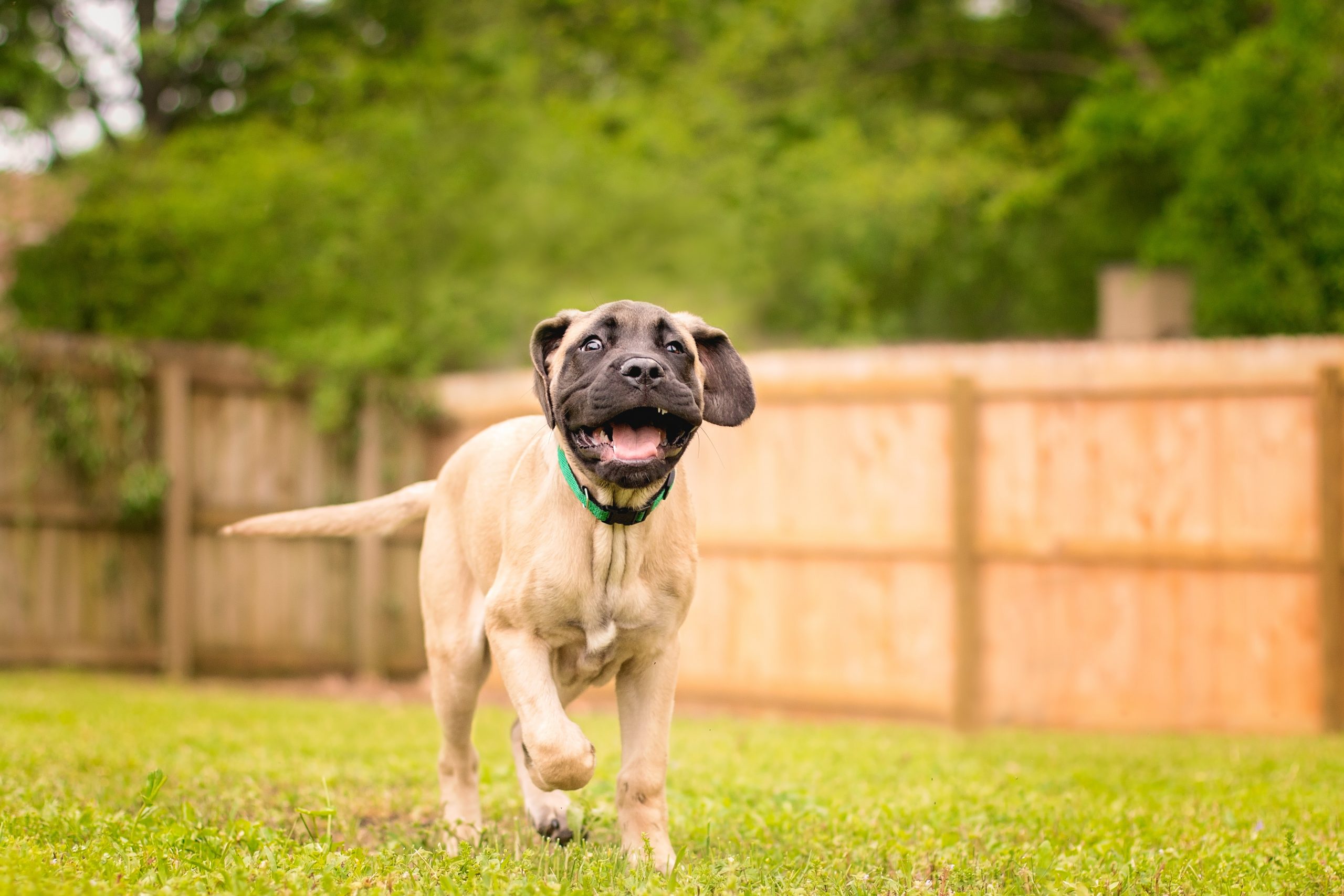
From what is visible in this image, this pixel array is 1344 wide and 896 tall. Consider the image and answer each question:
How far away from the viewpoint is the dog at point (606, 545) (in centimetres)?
397

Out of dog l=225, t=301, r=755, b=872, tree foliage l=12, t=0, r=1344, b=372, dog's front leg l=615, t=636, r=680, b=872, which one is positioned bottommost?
dog's front leg l=615, t=636, r=680, b=872

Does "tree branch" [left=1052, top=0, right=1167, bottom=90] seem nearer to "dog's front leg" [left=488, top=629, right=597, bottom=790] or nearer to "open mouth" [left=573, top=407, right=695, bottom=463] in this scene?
"open mouth" [left=573, top=407, right=695, bottom=463]

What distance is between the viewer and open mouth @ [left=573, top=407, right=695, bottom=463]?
396cm

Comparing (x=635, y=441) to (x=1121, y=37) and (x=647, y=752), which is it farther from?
(x=1121, y=37)

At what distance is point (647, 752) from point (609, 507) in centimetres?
82

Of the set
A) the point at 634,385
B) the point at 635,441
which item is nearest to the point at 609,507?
the point at 635,441

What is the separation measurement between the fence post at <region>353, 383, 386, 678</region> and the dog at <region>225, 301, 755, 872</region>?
28.2ft

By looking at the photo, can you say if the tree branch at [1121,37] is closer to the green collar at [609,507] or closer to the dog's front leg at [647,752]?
the green collar at [609,507]

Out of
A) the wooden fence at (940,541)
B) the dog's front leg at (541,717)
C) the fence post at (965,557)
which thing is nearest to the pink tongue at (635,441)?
the dog's front leg at (541,717)

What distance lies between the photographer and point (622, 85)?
760 inches

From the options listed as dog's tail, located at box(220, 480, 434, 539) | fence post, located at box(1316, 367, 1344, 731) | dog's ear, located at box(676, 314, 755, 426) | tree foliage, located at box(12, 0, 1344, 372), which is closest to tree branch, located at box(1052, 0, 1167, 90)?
tree foliage, located at box(12, 0, 1344, 372)

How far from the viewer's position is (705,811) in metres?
5.40

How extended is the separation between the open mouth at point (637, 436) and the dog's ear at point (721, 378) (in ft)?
0.66

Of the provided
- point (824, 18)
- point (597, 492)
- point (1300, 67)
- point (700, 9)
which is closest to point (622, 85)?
point (700, 9)
